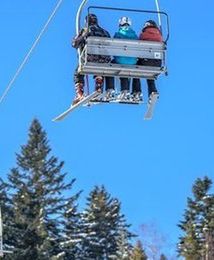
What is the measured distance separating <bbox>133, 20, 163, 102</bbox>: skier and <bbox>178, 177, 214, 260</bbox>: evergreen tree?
44553 millimetres

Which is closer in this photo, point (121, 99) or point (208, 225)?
point (121, 99)

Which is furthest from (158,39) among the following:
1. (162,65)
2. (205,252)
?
(205,252)

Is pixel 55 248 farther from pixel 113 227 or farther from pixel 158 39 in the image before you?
pixel 158 39

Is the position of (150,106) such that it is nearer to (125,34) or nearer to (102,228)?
(125,34)

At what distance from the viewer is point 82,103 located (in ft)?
50.8

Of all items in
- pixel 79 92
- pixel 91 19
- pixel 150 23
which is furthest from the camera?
pixel 79 92

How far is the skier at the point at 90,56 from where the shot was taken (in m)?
15.0

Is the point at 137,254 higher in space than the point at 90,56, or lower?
higher

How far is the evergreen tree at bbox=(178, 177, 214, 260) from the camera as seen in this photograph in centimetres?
6023

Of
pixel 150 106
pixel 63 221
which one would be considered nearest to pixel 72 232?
pixel 63 221

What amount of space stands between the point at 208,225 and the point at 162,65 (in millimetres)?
46159

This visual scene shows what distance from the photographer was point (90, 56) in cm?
1491

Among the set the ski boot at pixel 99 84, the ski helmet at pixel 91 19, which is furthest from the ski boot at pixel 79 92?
the ski helmet at pixel 91 19

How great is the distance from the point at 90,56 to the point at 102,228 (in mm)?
48121
